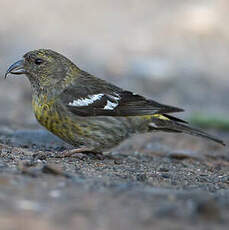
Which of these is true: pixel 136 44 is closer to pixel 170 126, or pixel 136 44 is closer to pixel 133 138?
pixel 133 138

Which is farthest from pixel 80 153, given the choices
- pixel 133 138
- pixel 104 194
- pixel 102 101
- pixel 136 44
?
pixel 136 44

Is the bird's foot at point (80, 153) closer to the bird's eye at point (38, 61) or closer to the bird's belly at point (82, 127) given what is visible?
the bird's belly at point (82, 127)

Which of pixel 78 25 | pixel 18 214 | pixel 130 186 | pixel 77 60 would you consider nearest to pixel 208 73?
pixel 77 60

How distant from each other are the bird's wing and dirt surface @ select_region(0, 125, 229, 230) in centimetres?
62

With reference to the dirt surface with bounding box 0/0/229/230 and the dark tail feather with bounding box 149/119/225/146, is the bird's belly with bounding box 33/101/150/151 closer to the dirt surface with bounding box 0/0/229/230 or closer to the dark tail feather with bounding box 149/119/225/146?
the dirt surface with bounding box 0/0/229/230

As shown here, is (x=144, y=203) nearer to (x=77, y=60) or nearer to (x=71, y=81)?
(x=71, y=81)

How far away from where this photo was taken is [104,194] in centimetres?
418

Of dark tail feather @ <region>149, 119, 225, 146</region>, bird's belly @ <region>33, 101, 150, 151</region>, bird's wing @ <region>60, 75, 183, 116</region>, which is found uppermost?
bird's wing @ <region>60, 75, 183, 116</region>

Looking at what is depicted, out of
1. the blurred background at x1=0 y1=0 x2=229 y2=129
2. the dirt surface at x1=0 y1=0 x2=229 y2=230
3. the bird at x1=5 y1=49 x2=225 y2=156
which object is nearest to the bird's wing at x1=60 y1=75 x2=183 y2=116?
the bird at x1=5 y1=49 x2=225 y2=156

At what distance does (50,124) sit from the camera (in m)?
6.61

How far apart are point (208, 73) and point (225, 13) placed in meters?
3.92

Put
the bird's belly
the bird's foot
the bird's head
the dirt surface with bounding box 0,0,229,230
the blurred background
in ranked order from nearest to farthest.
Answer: the dirt surface with bounding box 0,0,229,230
the bird's foot
the bird's belly
the bird's head
the blurred background

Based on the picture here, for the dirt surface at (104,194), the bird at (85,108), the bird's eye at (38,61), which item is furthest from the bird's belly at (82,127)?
the bird's eye at (38,61)

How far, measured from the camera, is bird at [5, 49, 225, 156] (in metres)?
6.67
